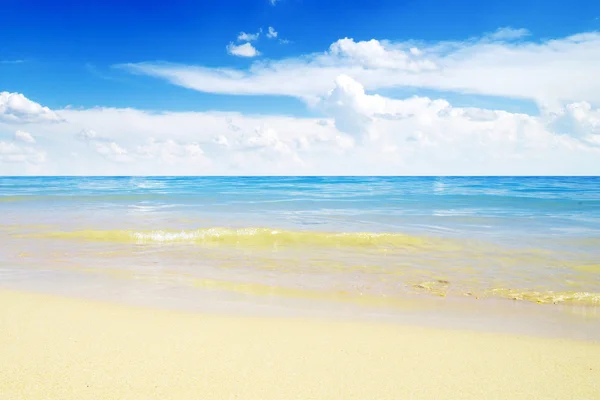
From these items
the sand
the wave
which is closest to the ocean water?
the wave

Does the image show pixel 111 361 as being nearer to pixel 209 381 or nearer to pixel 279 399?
pixel 209 381

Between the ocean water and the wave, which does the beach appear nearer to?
the ocean water

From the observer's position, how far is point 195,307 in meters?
6.68


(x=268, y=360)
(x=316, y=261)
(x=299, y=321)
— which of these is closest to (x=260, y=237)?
(x=316, y=261)

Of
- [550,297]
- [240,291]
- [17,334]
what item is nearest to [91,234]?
[240,291]

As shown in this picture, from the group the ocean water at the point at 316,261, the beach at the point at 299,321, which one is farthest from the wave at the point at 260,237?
the beach at the point at 299,321

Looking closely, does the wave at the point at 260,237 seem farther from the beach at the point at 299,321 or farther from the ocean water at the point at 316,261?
the beach at the point at 299,321

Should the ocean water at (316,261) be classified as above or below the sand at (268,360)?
below

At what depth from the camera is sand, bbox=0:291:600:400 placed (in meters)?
3.84

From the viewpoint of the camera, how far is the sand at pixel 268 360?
3842 mm

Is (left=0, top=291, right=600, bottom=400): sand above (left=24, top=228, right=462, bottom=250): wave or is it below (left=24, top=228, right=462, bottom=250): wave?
above

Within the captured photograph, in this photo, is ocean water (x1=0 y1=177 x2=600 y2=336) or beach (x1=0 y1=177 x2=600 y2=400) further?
ocean water (x1=0 y1=177 x2=600 y2=336)

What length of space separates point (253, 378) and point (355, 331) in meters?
1.95

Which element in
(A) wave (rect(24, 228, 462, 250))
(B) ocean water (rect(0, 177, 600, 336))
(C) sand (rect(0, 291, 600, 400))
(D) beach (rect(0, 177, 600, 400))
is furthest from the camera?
(A) wave (rect(24, 228, 462, 250))
